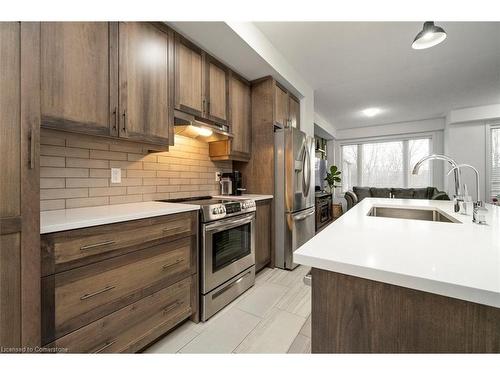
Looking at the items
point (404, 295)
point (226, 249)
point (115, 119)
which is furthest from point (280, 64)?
point (404, 295)

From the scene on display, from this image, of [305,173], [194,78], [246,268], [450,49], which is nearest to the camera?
[194,78]

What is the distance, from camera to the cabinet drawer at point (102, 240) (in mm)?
962

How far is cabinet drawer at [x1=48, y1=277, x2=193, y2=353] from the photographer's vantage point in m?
1.07

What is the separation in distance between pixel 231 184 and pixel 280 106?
4.07ft

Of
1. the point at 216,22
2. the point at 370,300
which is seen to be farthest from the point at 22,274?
the point at 216,22

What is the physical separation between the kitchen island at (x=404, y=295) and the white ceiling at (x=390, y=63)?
7.66 ft

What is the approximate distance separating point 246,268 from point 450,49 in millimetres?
3519

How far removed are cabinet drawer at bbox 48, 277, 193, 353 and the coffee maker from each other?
1311mm

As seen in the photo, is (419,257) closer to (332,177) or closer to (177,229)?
(177,229)

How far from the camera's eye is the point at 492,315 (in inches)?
19.1

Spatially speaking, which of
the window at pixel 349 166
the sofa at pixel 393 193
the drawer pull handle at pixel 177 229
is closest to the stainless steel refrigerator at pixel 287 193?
the drawer pull handle at pixel 177 229

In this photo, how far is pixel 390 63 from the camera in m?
2.89

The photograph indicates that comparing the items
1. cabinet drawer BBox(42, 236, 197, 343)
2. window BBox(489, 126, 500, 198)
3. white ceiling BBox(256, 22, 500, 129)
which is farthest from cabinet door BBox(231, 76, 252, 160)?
window BBox(489, 126, 500, 198)
